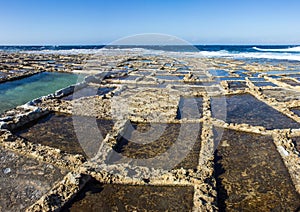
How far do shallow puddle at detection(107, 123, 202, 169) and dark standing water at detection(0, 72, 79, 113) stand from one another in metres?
5.61

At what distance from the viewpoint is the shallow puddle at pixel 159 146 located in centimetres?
571

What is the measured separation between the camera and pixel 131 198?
4402 mm

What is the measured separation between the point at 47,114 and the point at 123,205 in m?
5.98

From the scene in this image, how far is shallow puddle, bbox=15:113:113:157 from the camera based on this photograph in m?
6.44

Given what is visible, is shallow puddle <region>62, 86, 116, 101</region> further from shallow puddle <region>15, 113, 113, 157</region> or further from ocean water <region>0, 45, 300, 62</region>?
ocean water <region>0, 45, 300, 62</region>

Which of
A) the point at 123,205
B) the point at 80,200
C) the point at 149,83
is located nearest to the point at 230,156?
the point at 123,205

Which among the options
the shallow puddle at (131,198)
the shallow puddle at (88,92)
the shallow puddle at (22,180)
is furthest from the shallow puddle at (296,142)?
the shallow puddle at (88,92)

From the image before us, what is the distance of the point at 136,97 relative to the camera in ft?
38.1

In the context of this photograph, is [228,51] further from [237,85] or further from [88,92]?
[88,92]

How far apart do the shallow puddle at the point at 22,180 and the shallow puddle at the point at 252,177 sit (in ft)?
10.6

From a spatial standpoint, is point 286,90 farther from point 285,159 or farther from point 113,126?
point 113,126

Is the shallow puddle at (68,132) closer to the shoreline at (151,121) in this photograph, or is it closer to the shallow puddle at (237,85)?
the shoreline at (151,121)

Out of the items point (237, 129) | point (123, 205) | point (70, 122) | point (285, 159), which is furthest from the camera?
point (70, 122)

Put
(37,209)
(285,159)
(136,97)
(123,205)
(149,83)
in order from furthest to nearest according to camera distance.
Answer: (149,83)
(136,97)
(285,159)
(123,205)
(37,209)
